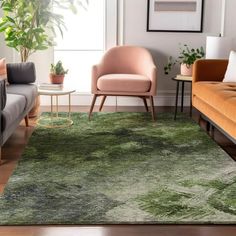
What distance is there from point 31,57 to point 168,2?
72.9 inches

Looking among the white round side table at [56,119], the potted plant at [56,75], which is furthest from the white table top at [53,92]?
the potted plant at [56,75]

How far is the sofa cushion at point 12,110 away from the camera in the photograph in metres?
3.32

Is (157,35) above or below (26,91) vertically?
above

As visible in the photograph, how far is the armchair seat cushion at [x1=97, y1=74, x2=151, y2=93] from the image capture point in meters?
4.91

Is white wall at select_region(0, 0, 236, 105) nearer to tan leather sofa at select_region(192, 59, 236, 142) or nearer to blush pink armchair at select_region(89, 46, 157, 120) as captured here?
blush pink armchair at select_region(89, 46, 157, 120)

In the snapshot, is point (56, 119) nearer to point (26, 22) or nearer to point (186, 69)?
point (26, 22)

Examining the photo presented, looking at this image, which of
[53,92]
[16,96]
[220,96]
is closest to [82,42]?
[53,92]

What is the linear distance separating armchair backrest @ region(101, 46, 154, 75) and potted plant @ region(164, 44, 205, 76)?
39 cm

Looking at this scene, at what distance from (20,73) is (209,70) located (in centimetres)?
200

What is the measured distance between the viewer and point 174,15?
5.74m

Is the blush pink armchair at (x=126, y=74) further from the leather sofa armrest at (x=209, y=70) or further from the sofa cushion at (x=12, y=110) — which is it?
the sofa cushion at (x=12, y=110)

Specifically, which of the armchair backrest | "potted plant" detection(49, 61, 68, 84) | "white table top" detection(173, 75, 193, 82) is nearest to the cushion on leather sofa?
"potted plant" detection(49, 61, 68, 84)

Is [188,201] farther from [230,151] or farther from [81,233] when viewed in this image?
[230,151]

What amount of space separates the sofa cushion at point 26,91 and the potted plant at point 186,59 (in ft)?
5.96
